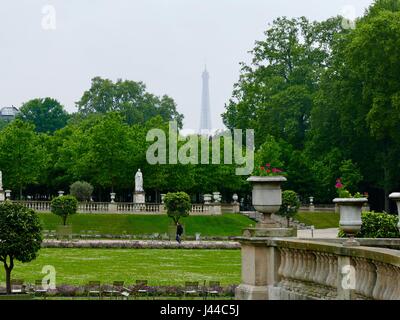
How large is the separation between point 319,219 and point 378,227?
47262 millimetres

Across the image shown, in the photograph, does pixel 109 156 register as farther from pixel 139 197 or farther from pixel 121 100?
pixel 121 100

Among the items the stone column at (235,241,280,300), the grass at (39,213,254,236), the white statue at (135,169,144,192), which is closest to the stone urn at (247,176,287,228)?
the stone column at (235,241,280,300)

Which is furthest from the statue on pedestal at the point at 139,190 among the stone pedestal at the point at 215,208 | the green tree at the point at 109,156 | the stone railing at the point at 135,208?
the stone pedestal at the point at 215,208

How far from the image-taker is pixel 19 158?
80.4m

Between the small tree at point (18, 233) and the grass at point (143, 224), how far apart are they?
117ft

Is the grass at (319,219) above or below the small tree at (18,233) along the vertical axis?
above

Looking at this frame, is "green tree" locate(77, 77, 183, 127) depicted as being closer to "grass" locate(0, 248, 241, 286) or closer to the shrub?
"grass" locate(0, 248, 241, 286)

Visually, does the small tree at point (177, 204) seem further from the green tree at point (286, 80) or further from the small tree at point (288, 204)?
the green tree at point (286, 80)

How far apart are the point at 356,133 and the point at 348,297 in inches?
2362

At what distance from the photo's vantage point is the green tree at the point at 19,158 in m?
80.4

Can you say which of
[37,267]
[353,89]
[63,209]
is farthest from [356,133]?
[37,267]

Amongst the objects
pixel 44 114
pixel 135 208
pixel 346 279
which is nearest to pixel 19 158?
pixel 135 208

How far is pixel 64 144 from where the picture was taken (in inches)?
3460
